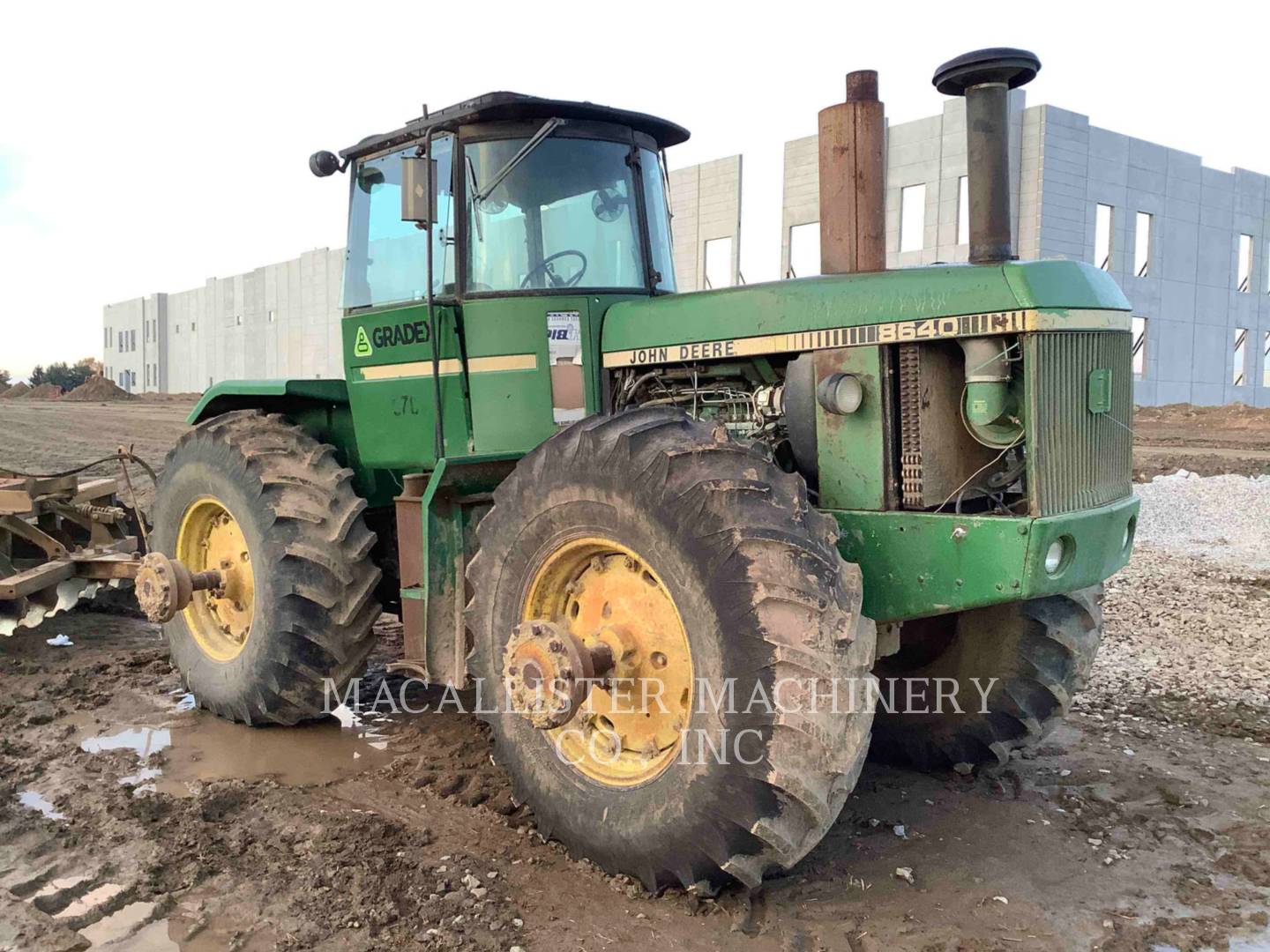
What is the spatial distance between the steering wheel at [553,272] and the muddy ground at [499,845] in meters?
2.16

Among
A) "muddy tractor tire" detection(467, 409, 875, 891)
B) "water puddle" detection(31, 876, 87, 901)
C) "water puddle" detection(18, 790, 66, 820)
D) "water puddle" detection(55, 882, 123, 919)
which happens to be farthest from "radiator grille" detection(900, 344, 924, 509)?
"water puddle" detection(18, 790, 66, 820)

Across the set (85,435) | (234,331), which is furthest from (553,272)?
(234,331)

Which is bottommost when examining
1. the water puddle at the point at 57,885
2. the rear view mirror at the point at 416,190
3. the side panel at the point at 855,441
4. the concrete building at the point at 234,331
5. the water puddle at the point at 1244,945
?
the water puddle at the point at 1244,945

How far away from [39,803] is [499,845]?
6.49ft

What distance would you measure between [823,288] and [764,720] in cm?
160

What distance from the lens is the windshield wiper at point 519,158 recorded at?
453 cm

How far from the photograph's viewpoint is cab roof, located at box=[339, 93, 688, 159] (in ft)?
14.9

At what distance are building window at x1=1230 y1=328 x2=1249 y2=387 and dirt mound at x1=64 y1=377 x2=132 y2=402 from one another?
3709 centimetres

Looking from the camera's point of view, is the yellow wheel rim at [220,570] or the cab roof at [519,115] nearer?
the cab roof at [519,115]

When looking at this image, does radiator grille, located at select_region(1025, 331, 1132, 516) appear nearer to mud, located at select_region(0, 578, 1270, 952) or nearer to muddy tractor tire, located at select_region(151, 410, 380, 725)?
mud, located at select_region(0, 578, 1270, 952)

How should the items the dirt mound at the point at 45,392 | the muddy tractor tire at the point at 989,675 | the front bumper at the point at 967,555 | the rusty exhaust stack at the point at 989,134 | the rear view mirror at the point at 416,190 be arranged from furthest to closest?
1. the dirt mound at the point at 45,392
2. the rear view mirror at the point at 416,190
3. the muddy tractor tire at the point at 989,675
4. the rusty exhaust stack at the point at 989,134
5. the front bumper at the point at 967,555

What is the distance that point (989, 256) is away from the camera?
371 centimetres

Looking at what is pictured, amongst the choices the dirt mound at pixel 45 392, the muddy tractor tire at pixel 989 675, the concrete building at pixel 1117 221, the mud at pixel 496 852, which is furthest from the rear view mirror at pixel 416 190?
the dirt mound at pixel 45 392

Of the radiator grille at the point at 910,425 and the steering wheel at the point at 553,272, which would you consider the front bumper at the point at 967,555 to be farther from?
the steering wheel at the point at 553,272
